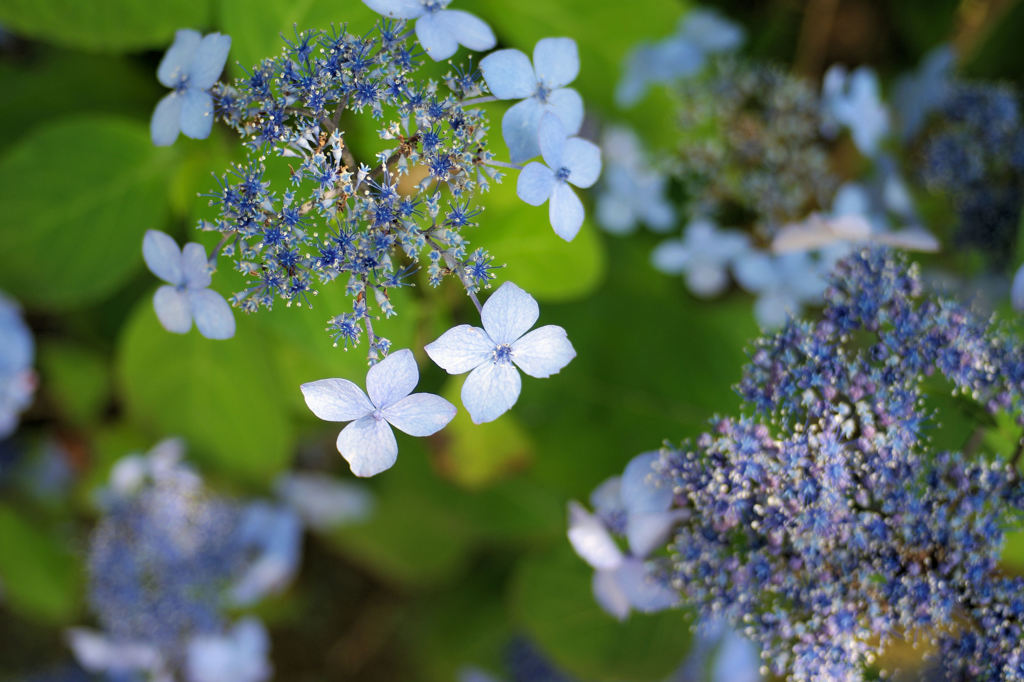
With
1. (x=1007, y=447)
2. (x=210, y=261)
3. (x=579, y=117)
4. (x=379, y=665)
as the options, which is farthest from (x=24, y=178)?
(x=379, y=665)

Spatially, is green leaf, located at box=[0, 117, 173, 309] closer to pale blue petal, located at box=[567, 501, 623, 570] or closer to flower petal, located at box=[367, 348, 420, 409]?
flower petal, located at box=[367, 348, 420, 409]

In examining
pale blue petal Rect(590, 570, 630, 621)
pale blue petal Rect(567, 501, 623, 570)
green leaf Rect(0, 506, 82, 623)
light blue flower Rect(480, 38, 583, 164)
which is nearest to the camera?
light blue flower Rect(480, 38, 583, 164)

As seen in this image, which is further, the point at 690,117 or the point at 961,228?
→ the point at 690,117

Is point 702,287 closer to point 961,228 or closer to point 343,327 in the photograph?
point 961,228

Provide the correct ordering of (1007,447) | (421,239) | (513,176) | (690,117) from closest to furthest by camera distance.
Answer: (421,239) < (1007,447) < (513,176) < (690,117)

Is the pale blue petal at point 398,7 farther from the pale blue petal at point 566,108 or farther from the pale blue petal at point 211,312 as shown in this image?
the pale blue petal at point 211,312

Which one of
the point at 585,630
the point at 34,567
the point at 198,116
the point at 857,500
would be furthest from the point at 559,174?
the point at 34,567

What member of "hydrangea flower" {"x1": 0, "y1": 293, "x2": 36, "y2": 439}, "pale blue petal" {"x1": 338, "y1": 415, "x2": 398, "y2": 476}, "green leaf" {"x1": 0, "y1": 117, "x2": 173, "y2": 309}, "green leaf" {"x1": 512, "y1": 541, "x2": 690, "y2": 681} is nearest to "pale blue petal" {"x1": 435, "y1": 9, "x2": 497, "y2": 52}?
"pale blue petal" {"x1": 338, "y1": 415, "x2": 398, "y2": 476}
